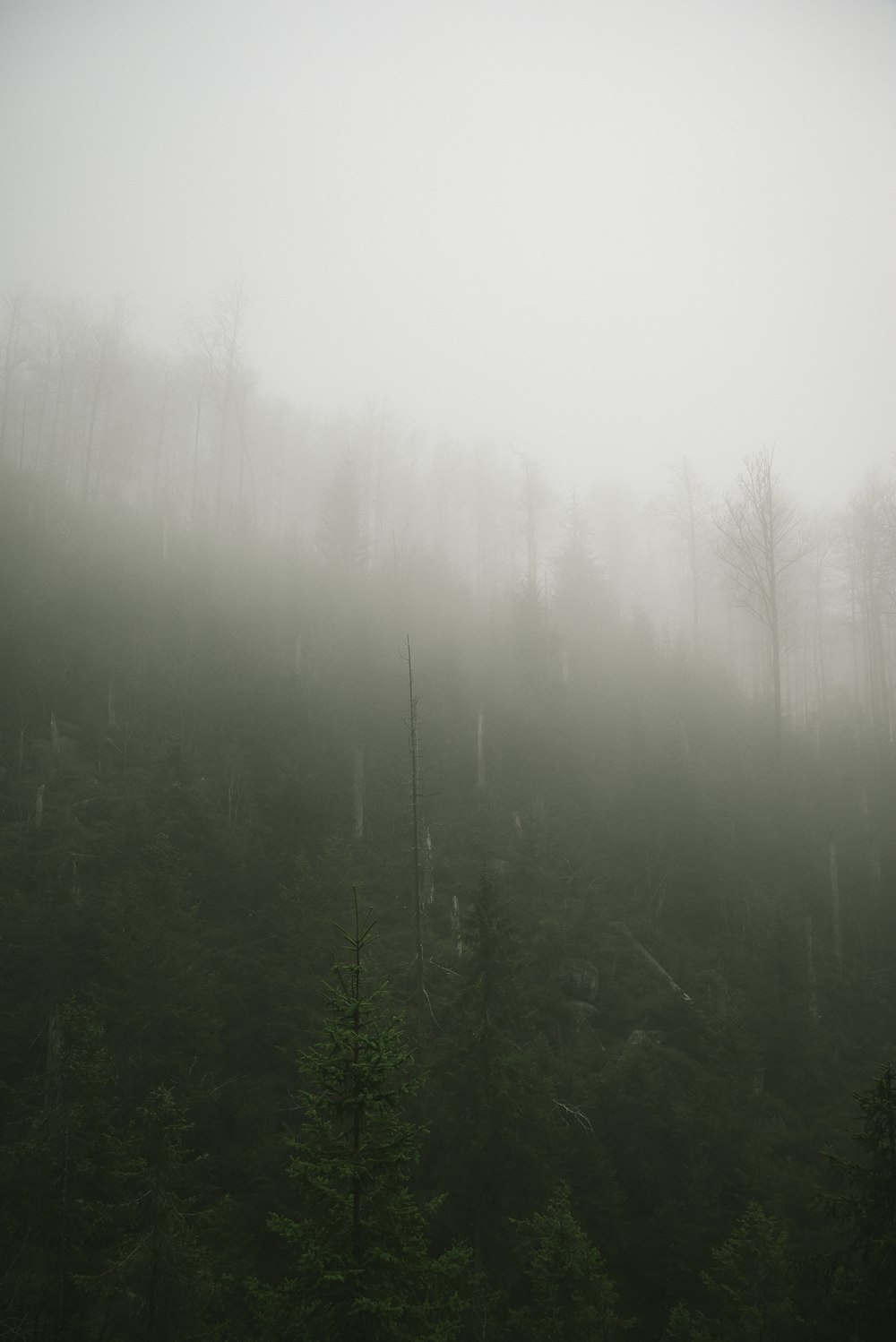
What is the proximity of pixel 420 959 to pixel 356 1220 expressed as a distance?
10078mm

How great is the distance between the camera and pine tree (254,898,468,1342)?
7.03 m

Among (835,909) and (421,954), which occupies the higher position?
(421,954)

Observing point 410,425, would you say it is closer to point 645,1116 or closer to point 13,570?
point 13,570

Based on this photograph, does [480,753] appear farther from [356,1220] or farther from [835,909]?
[356,1220]

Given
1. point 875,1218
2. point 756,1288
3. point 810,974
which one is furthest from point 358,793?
point 875,1218

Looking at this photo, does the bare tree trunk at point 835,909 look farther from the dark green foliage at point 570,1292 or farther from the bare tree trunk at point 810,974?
the dark green foliage at point 570,1292

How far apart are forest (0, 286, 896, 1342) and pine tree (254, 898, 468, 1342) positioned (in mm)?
58

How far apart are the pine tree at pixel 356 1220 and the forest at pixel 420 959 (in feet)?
0.19

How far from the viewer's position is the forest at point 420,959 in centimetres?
959

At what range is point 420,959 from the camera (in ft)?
56.5

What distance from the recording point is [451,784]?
82.3 feet

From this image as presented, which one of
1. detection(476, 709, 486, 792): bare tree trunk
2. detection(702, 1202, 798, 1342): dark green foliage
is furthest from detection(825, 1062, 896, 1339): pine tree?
detection(476, 709, 486, 792): bare tree trunk

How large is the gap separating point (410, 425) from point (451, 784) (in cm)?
4150

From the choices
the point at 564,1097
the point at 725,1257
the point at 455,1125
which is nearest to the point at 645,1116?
the point at 564,1097
